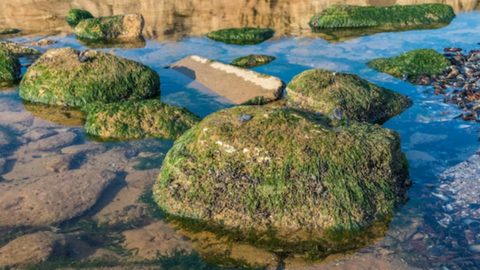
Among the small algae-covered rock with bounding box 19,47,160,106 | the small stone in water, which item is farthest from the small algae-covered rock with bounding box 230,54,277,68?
the small stone in water

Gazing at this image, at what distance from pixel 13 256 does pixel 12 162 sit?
2.59 m

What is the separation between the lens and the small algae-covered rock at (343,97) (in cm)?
802

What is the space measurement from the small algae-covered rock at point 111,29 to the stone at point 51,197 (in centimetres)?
1031

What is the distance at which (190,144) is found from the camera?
5656 mm

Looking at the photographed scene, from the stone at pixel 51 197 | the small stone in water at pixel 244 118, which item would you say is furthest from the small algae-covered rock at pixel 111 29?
the small stone in water at pixel 244 118

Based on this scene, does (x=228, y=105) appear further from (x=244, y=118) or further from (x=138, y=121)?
(x=244, y=118)

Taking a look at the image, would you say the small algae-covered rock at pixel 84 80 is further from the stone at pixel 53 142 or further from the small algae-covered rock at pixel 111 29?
the small algae-covered rock at pixel 111 29

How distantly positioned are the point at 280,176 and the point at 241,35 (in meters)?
10.6

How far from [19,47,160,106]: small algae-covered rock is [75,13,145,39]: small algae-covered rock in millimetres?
5898

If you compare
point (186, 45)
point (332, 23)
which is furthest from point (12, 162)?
point (332, 23)

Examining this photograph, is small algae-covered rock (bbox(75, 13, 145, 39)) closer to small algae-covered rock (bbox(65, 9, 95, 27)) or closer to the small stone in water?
small algae-covered rock (bbox(65, 9, 95, 27))

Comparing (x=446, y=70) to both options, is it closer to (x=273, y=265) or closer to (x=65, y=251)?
(x=273, y=265)

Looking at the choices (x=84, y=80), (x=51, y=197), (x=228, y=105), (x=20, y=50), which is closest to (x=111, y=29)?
(x=20, y=50)

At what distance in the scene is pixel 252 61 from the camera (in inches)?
462
